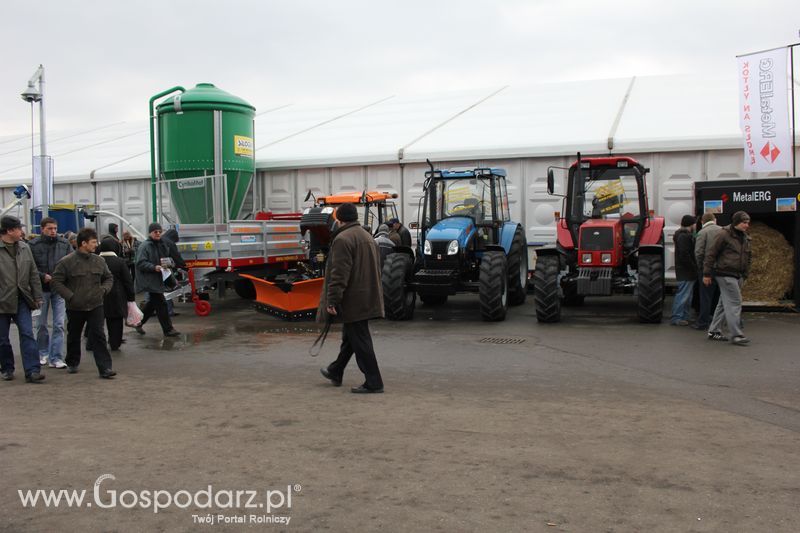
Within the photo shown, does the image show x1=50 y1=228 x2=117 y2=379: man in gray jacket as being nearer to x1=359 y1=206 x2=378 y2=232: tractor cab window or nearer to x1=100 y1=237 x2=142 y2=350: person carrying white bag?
x1=100 y1=237 x2=142 y2=350: person carrying white bag

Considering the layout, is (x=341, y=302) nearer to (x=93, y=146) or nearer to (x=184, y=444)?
(x=184, y=444)

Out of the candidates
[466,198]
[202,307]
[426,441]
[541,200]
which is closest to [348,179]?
[541,200]

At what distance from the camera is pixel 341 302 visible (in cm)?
634

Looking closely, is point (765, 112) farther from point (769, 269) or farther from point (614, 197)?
point (614, 197)

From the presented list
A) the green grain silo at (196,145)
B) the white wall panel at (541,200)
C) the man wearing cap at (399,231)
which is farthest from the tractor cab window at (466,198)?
the green grain silo at (196,145)

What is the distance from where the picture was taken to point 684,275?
10.4 metres

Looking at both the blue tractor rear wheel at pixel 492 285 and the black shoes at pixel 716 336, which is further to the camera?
the blue tractor rear wheel at pixel 492 285

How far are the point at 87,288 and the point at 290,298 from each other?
4.37 meters

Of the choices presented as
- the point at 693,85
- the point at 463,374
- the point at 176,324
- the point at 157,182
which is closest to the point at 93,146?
the point at 157,182

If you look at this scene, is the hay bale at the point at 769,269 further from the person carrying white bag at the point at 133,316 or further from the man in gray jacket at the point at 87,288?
the man in gray jacket at the point at 87,288

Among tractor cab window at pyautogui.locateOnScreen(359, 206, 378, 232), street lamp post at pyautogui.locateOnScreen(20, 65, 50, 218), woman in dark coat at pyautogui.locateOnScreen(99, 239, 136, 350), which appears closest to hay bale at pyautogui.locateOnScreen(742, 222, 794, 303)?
tractor cab window at pyautogui.locateOnScreen(359, 206, 378, 232)

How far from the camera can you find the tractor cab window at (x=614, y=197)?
454 inches

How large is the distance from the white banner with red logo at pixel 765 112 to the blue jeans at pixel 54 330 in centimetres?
1097

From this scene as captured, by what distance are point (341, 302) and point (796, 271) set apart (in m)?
8.40
